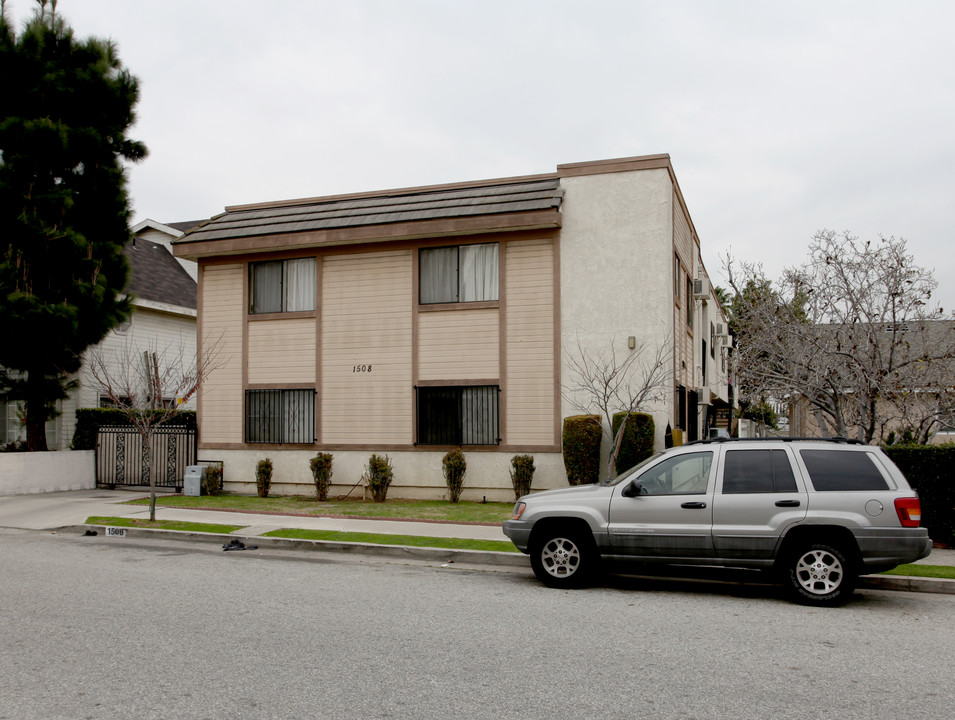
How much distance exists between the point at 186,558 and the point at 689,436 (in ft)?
47.3

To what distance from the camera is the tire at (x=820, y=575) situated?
8555mm

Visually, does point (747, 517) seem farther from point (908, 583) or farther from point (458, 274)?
point (458, 274)

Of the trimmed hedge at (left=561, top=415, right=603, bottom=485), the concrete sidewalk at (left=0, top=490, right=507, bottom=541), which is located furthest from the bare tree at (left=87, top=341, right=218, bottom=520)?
the trimmed hedge at (left=561, top=415, right=603, bottom=485)

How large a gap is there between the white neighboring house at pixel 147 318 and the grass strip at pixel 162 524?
304 inches

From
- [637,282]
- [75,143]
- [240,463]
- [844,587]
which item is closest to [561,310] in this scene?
[637,282]

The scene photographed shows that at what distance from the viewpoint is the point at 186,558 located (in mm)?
11562

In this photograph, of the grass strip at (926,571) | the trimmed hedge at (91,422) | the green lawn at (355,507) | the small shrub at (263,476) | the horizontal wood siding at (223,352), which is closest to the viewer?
the grass strip at (926,571)

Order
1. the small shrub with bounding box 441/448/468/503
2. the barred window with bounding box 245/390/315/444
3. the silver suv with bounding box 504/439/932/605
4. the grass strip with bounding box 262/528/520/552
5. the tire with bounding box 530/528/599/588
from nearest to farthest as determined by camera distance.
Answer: the silver suv with bounding box 504/439/932/605
the tire with bounding box 530/528/599/588
the grass strip with bounding box 262/528/520/552
the small shrub with bounding box 441/448/468/503
the barred window with bounding box 245/390/315/444

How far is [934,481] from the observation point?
12.1 m

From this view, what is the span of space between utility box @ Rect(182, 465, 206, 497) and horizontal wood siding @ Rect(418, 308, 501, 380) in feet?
18.4

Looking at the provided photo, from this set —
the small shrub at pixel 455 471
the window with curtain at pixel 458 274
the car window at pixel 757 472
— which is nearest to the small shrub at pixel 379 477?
the small shrub at pixel 455 471

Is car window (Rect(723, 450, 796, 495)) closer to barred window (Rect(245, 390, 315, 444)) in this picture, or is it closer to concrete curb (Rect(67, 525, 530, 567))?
concrete curb (Rect(67, 525, 530, 567))

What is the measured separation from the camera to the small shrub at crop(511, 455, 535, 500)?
1702 cm

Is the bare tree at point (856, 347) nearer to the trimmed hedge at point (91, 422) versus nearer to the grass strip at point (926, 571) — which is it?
the grass strip at point (926, 571)
